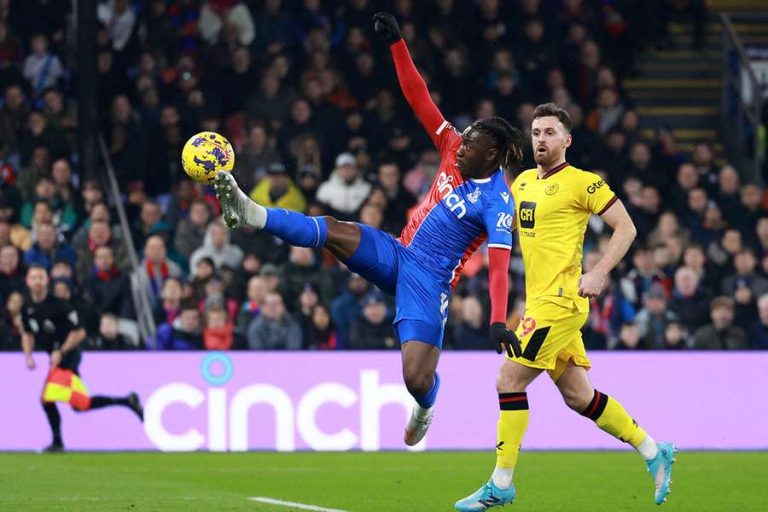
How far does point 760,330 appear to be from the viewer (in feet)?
54.3

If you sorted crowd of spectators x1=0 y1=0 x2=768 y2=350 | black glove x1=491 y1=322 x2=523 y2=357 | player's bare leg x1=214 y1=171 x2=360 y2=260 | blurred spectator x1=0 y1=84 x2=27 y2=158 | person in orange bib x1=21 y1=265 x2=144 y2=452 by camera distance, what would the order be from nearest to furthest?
player's bare leg x1=214 y1=171 x2=360 y2=260 < black glove x1=491 y1=322 x2=523 y2=357 < person in orange bib x1=21 y1=265 x2=144 y2=452 < crowd of spectators x1=0 y1=0 x2=768 y2=350 < blurred spectator x1=0 y1=84 x2=27 y2=158

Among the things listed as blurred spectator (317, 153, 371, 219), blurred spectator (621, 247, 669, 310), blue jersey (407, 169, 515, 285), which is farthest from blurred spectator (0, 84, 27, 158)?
blue jersey (407, 169, 515, 285)

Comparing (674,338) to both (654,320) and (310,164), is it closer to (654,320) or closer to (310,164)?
(654,320)

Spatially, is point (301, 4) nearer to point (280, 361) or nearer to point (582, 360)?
point (280, 361)

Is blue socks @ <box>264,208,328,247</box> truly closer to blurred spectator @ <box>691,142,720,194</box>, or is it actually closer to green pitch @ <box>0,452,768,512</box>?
green pitch @ <box>0,452,768,512</box>

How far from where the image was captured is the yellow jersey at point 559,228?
915 cm

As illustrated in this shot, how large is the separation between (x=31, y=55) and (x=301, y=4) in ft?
11.6

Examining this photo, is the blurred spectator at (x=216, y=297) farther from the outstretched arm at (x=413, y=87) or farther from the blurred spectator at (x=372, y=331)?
the outstretched arm at (x=413, y=87)

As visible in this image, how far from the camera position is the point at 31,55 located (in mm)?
19234

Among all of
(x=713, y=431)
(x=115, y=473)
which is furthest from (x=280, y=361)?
(x=713, y=431)

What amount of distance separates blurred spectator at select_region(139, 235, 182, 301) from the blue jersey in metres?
8.10

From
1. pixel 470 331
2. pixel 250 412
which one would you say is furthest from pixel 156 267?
pixel 470 331

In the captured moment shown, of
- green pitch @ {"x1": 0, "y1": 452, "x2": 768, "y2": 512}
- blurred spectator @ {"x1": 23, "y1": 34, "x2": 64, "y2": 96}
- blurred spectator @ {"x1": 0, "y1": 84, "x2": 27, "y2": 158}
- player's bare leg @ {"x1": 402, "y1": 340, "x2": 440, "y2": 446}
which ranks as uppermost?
blurred spectator @ {"x1": 23, "y1": 34, "x2": 64, "y2": 96}

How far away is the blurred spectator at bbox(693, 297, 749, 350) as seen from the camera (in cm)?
1638
